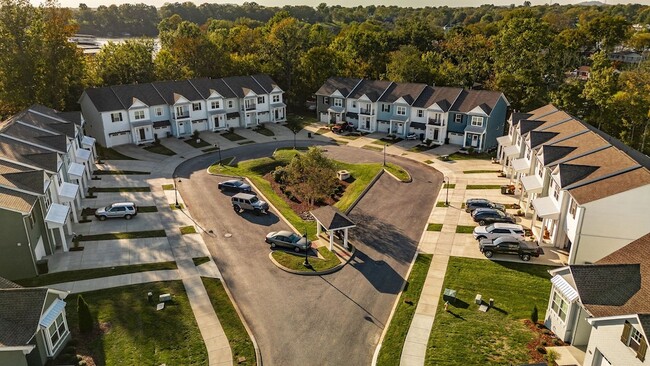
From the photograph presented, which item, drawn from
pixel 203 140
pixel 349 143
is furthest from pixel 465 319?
pixel 203 140

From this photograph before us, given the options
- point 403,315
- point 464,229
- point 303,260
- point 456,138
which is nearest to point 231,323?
point 303,260

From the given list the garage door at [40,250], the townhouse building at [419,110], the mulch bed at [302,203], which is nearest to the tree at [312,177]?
the mulch bed at [302,203]

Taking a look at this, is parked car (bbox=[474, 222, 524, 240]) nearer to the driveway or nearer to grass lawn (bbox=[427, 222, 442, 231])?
grass lawn (bbox=[427, 222, 442, 231])

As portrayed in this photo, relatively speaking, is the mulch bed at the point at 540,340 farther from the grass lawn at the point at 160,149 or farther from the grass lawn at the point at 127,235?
the grass lawn at the point at 160,149

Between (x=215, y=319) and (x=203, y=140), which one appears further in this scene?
(x=203, y=140)

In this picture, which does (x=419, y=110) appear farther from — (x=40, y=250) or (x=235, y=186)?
(x=40, y=250)

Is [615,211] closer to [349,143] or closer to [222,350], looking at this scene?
[222,350]
